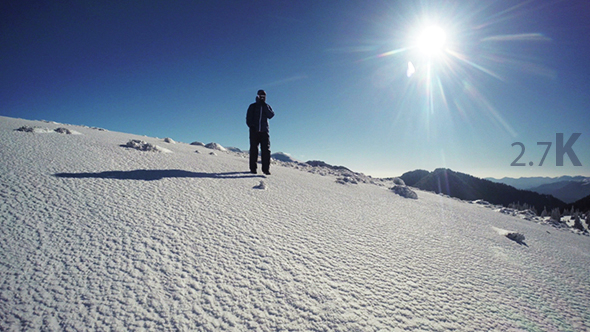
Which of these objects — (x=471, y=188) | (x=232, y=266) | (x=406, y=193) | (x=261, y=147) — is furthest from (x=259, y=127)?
(x=471, y=188)

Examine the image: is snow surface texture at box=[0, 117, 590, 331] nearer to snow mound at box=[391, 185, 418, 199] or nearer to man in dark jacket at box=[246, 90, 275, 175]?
man in dark jacket at box=[246, 90, 275, 175]

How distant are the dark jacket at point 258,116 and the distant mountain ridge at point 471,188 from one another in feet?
142

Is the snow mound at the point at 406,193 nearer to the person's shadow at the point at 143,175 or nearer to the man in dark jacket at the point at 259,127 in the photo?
the man in dark jacket at the point at 259,127

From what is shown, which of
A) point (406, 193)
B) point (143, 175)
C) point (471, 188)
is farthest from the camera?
point (471, 188)

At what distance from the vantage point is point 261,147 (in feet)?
16.3

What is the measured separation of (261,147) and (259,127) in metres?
0.48

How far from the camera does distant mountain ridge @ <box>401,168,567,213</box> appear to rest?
1598 inches

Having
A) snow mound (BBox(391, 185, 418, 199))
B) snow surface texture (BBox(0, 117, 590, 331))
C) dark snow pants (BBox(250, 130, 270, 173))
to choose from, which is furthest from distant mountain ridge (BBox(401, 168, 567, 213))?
snow surface texture (BBox(0, 117, 590, 331))

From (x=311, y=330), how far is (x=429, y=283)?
1.15 metres

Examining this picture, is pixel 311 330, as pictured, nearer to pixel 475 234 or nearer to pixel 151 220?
pixel 151 220

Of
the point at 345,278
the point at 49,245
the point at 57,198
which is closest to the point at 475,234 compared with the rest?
the point at 345,278

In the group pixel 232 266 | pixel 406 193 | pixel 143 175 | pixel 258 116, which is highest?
pixel 258 116

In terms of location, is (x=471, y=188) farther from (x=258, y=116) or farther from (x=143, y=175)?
(x=143, y=175)

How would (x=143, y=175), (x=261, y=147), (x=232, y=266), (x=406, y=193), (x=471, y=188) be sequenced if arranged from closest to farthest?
1. (x=232, y=266)
2. (x=143, y=175)
3. (x=261, y=147)
4. (x=406, y=193)
5. (x=471, y=188)
